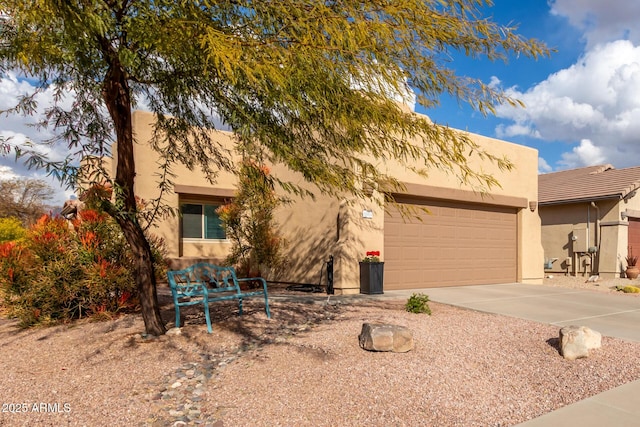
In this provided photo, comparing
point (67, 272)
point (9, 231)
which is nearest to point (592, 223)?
point (67, 272)

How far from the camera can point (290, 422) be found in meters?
3.77

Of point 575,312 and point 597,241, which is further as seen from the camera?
point 597,241

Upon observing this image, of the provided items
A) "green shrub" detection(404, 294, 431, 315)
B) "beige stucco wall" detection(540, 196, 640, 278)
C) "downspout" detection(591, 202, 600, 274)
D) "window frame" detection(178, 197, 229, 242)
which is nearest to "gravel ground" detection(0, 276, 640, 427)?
"green shrub" detection(404, 294, 431, 315)

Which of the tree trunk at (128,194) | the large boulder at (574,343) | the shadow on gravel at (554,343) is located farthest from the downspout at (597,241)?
the tree trunk at (128,194)

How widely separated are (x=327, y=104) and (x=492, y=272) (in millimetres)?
11233

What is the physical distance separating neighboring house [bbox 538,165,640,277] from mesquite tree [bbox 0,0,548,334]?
1596 cm

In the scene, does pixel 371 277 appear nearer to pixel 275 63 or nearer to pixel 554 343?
pixel 554 343

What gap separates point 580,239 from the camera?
62.7ft

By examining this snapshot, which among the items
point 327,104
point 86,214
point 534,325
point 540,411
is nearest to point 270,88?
point 327,104

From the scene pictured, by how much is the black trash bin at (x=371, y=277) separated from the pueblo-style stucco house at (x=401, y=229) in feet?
0.76

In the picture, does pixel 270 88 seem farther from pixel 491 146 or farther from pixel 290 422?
pixel 491 146

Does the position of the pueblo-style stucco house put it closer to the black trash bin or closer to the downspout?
the black trash bin

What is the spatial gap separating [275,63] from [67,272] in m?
4.95

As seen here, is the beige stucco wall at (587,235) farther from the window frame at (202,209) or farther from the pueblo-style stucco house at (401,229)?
the window frame at (202,209)
